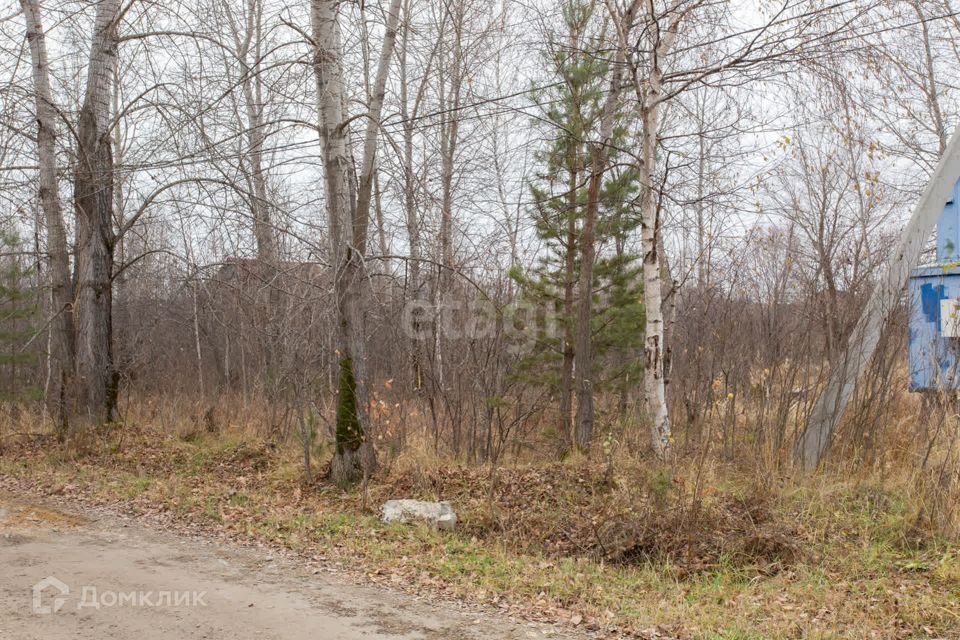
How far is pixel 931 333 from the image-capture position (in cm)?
738

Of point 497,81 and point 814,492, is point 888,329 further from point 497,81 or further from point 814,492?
point 497,81

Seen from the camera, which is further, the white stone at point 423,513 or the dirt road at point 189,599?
the white stone at point 423,513

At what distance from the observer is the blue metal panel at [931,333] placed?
23.3ft

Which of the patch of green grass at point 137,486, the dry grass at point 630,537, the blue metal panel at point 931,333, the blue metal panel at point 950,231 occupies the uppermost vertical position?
the blue metal panel at point 950,231

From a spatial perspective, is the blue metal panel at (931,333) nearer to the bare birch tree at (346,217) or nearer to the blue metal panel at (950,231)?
the blue metal panel at (950,231)

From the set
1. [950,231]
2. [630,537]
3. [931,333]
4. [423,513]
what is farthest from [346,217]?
[950,231]

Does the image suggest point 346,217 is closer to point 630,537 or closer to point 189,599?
point 189,599

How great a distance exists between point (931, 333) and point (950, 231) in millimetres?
1239

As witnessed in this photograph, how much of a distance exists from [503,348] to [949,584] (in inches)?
235

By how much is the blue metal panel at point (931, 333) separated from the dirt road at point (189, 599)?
498 centimetres

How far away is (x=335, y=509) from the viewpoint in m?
7.65

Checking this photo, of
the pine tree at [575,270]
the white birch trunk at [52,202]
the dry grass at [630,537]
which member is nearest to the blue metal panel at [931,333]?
the dry grass at [630,537]

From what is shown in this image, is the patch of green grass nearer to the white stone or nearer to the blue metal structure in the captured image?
the white stone

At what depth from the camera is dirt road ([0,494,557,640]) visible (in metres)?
4.50
